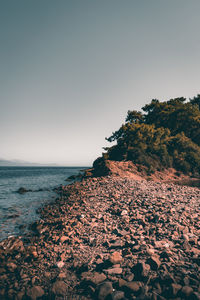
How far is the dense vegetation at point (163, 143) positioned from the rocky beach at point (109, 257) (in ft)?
52.4

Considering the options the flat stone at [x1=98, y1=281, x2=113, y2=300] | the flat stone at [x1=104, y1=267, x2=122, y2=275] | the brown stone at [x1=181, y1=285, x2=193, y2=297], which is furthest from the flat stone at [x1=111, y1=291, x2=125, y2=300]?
the brown stone at [x1=181, y1=285, x2=193, y2=297]

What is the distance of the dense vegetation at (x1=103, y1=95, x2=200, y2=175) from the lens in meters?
24.9

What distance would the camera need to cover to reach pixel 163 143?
28203 mm

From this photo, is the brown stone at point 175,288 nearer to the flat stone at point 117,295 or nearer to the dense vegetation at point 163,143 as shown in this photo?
the flat stone at point 117,295

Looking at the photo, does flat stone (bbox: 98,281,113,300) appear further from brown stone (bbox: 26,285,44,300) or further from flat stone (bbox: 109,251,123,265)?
brown stone (bbox: 26,285,44,300)

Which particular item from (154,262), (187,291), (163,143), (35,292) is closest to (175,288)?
(187,291)

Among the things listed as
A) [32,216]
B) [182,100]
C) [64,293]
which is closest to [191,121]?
[182,100]

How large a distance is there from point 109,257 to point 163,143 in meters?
26.3

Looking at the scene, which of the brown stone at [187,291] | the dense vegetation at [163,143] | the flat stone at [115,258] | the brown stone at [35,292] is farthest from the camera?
the dense vegetation at [163,143]

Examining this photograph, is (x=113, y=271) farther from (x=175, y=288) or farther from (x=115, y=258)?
(x=175, y=288)

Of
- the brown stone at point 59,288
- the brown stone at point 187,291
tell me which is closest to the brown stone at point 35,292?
the brown stone at point 59,288

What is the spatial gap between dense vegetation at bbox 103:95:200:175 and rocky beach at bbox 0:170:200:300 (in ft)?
52.4

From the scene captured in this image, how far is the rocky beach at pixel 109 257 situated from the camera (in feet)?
12.1

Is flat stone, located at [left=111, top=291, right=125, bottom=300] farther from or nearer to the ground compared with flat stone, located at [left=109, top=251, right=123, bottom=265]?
nearer to the ground
